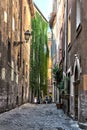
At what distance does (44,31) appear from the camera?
173ft

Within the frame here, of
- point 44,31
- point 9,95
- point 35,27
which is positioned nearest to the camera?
point 9,95

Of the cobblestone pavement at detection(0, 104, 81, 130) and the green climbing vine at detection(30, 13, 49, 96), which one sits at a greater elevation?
the green climbing vine at detection(30, 13, 49, 96)

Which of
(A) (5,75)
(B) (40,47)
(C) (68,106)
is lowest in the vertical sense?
(C) (68,106)

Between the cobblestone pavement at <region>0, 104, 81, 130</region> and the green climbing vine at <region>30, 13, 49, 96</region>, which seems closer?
the cobblestone pavement at <region>0, 104, 81, 130</region>

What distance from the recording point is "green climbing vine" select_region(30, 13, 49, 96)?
4678 centimetres

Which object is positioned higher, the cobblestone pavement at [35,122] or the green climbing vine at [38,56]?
the green climbing vine at [38,56]

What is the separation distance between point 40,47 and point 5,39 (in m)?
27.4

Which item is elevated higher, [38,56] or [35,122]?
[38,56]

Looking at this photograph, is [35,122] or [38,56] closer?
[35,122]

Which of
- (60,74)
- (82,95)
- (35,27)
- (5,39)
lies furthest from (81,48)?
(35,27)

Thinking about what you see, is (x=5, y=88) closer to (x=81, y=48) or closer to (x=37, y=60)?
(x=81, y=48)

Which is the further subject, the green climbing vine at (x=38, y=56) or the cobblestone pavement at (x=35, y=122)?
the green climbing vine at (x=38, y=56)

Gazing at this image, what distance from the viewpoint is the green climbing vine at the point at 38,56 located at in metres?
46.8

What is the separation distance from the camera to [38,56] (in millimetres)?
49312
